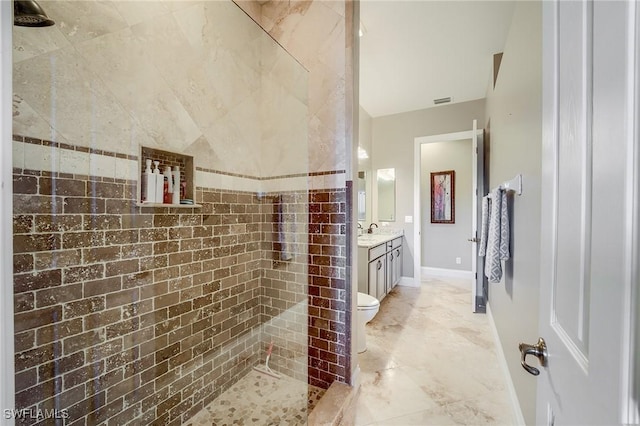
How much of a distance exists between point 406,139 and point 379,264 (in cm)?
222

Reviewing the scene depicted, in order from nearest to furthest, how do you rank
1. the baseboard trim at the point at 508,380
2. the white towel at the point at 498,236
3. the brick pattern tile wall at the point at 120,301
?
the brick pattern tile wall at the point at 120,301 < the baseboard trim at the point at 508,380 < the white towel at the point at 498,236

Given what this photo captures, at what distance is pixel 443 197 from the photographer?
16.6 feet

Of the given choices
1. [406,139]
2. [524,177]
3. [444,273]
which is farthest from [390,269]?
[524,177]

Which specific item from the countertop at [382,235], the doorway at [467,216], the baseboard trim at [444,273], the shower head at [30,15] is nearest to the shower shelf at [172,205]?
the shower head at [30,15]

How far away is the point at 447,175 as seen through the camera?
16.6 ft

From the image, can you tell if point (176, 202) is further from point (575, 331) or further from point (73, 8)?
point (575, 331)

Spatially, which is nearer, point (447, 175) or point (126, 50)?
point (126, 50)

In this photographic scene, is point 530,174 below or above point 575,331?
above

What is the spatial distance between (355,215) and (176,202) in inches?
43.9

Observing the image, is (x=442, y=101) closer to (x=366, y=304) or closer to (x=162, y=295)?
(x=366, y=304)

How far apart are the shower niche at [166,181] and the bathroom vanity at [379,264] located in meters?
1.95

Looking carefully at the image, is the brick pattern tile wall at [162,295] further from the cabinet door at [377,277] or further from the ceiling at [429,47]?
the ceiling at [429,47]

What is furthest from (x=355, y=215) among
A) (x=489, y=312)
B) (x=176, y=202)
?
(x=489, y=312)

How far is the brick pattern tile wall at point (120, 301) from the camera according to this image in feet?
3.26
